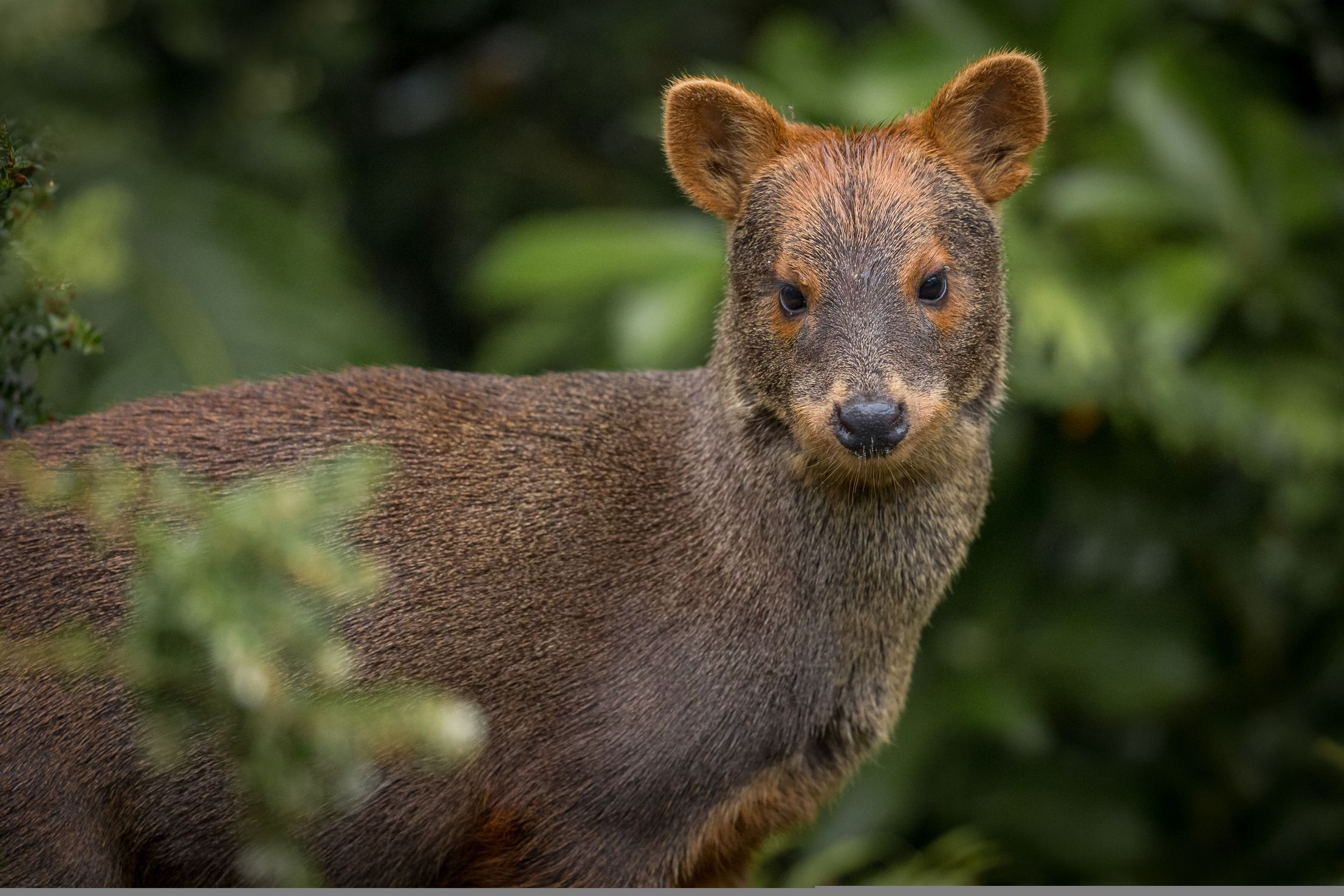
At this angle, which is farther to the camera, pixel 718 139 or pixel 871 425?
pixel 718 139

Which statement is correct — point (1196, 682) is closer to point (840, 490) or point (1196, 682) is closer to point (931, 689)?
point (931, 689)

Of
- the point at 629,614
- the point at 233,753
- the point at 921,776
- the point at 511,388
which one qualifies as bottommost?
the point at 921,776

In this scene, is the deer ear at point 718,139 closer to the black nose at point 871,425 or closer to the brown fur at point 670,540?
the brown fur at point 670,540

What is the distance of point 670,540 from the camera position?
399 cm

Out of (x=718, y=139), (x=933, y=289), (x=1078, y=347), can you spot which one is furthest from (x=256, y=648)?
(x=1078, y=347)

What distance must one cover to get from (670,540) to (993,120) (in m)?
1.42

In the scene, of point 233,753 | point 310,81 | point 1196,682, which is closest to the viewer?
point 233,753

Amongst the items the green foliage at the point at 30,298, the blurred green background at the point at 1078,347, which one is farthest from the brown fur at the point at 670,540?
the blurred green background at the point at 1078,347

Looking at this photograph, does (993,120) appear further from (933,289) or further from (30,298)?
(30,298)

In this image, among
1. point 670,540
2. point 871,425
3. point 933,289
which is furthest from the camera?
point 670,540

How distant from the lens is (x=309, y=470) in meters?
3.68

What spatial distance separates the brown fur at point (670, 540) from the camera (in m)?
3.65

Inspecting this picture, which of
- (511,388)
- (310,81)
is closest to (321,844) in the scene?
(511,388)

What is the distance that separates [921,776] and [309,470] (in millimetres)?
4440
